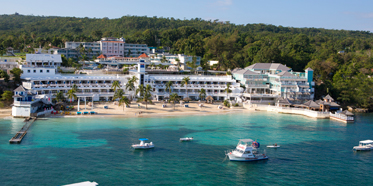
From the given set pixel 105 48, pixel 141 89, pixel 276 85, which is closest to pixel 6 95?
pixel 141 89

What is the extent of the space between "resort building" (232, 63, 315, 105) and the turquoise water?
1870 cm

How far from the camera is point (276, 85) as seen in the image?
7625cm

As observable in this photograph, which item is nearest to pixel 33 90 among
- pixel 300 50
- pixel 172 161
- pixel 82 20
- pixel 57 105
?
pixel 57 105

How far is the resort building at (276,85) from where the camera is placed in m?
74.4

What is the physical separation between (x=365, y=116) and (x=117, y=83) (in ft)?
173

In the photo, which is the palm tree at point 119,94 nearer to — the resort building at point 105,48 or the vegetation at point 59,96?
the vegetation at point 59,96

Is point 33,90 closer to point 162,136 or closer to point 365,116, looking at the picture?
point 162,136

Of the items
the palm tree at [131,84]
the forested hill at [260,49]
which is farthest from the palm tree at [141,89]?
the forested hill at [260,49]

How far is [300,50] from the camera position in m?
106

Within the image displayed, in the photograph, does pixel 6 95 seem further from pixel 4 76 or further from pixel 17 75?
pixel 17 75

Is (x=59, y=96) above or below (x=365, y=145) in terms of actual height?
above

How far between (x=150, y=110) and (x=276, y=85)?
32.3m

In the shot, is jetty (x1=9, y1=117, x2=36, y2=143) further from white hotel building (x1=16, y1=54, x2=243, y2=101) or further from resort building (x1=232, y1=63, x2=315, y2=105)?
resort building (x1=232, y1=63, x2=315, y2=105)

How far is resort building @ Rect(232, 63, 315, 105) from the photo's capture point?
74.4 meters
